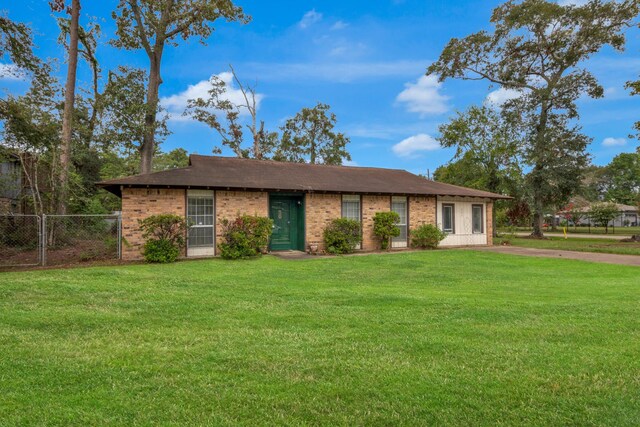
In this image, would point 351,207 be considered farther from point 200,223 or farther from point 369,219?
point 200,223

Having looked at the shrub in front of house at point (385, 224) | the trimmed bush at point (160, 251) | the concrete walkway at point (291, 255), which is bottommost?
the concrete walkway at point (291, 255)

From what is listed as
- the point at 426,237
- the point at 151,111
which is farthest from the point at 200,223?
the point at 426,237

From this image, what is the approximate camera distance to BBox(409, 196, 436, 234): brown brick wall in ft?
54.7

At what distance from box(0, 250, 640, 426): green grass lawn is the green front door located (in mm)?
7255

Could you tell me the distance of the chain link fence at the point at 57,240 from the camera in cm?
1153

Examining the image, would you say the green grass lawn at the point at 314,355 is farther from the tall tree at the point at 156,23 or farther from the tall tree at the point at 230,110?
the tall tree at the point at 230,110

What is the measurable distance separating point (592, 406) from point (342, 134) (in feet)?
114

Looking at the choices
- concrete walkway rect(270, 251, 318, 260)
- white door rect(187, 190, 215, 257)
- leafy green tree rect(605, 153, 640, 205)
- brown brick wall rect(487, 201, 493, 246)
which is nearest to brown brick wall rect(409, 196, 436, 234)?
brown brick wall rect(487, 201, 493, 246)

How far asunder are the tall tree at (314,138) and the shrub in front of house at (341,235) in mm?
21699

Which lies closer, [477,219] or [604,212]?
[477,219]

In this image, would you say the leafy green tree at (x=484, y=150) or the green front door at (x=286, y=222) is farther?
the leafy green tree at (x=484, y=150)

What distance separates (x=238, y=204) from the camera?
13.5 m

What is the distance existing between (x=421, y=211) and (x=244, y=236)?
26.8ft

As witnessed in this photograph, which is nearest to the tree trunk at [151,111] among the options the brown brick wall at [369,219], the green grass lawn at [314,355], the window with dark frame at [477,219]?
the brown brick wall at [369,219]
